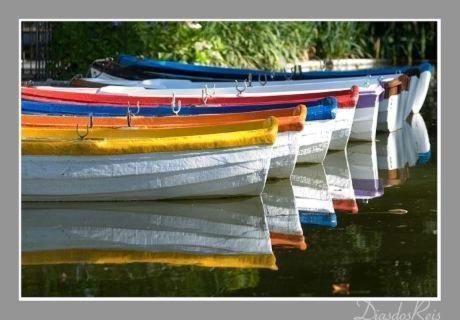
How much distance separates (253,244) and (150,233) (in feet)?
3.05

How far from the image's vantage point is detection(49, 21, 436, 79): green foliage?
2097 centimetres

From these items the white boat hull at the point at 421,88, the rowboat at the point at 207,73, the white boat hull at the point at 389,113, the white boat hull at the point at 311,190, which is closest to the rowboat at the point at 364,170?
the white boat hull at the point at 311,190

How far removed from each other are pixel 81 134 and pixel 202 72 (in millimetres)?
7783

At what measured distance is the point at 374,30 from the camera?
3098 centimetres

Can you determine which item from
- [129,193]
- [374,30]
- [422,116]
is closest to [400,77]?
[422,116]

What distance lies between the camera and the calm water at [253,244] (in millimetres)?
8836

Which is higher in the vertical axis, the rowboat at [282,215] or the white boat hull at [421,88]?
the white boat hull at [421,88]

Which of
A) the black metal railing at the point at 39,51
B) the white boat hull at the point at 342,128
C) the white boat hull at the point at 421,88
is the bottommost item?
the white boat hull at the point at 342,128

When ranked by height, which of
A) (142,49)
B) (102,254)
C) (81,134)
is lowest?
(102,254)

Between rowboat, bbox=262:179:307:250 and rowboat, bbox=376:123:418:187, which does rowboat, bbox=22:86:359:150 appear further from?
rowboat, bbox=262:179:307:250

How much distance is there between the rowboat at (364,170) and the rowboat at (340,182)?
6cm

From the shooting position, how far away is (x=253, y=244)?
33.2 feet

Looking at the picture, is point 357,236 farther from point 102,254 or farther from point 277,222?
point 102,254

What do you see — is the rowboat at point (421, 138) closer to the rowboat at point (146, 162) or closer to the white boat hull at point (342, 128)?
the white boat hull at point (342, 128)
